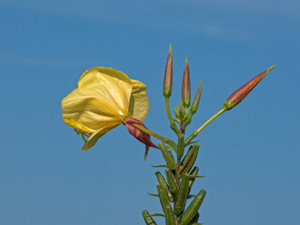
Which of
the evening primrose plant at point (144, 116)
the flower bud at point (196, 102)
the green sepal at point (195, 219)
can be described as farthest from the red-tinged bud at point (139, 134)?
the green sepal at point (195, 219)

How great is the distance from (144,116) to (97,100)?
0.55m

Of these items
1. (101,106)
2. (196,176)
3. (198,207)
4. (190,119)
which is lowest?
(198,207)

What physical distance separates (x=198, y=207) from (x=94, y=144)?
119cm

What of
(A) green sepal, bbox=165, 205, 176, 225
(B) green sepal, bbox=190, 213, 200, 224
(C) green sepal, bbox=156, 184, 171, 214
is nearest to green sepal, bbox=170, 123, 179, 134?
(C) green sepal, bbox=156, 184, 171, 214

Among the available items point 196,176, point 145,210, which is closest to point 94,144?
point 145,210

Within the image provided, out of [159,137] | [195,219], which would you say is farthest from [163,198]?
[159,137]

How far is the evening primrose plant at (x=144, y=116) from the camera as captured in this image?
150 inches

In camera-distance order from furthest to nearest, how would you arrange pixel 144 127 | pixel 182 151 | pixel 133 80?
pixel 133 80, pixel 144 127, pixel 182 151

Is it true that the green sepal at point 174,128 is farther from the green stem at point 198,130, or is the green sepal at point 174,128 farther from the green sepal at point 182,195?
the green sepal at point 182,195

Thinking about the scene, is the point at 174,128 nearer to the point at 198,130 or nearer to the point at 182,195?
the point at 198,130

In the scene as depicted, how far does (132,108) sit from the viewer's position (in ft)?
14.6

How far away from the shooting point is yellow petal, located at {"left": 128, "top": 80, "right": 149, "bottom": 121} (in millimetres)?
4402

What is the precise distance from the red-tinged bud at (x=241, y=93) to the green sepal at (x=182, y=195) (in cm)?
67

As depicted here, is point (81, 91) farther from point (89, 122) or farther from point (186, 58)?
point (186, 58)
